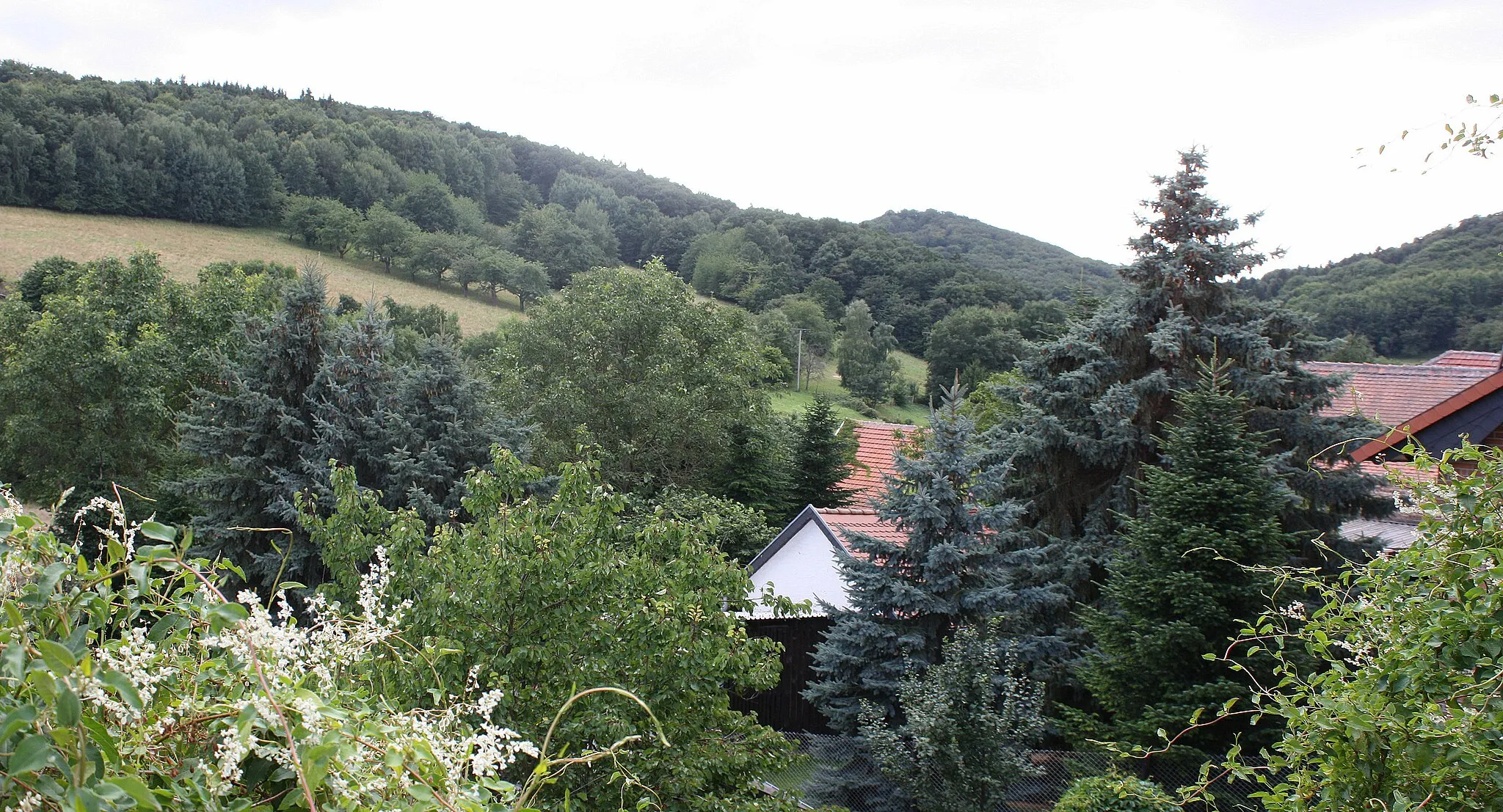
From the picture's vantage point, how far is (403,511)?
6.71 metres

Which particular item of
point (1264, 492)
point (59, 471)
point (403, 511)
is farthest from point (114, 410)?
point (1264, 492)

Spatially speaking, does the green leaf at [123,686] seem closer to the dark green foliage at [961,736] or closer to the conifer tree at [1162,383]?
the dark green foliage at [961,736]

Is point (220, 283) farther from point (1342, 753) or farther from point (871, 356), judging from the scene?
point (871, 356)

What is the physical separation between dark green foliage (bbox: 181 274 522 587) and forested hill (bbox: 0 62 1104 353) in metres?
40.4

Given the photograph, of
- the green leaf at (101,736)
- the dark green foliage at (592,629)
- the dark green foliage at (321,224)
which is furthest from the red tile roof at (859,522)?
the dark green foliage at (321,224)

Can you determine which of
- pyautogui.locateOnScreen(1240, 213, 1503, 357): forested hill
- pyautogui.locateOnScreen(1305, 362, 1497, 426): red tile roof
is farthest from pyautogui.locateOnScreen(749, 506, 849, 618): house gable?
pyautogui.locateOnScreen(1240, 213, 1503, 357): forested hill

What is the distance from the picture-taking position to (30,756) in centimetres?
115

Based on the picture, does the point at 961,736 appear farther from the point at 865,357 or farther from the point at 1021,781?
the point at 865,357

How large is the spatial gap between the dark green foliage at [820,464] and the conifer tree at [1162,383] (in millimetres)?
7342

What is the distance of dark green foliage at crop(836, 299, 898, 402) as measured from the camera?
4772 centimetres

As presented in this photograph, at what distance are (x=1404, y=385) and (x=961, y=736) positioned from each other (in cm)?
1095

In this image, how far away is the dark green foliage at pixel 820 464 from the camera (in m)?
18.5

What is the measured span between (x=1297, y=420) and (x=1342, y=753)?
8445mm

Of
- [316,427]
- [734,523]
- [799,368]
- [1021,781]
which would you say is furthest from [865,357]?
[1021,781]
